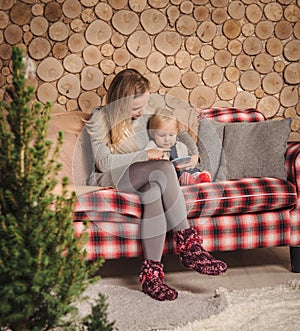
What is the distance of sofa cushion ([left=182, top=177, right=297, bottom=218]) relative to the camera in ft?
7.59

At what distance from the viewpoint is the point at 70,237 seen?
107cm

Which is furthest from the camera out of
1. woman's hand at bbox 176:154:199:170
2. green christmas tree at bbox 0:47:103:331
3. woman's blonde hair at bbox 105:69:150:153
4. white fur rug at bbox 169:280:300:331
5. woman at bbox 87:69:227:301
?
woman's hand at bbox 176:154:199:170

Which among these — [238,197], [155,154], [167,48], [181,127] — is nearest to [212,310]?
[238,197]

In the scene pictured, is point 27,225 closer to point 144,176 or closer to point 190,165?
point 144,176

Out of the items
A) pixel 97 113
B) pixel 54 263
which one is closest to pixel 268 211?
pixel 97 113

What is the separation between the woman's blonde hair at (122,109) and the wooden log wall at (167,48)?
34.1 inches

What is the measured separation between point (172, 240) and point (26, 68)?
52.3 inches

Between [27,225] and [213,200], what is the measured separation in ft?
4.62

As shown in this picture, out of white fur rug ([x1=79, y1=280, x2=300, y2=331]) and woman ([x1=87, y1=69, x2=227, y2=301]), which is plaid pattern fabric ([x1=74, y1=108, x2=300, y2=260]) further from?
white fur rug ([x1=79, y1=280, x2=300, y2=331])

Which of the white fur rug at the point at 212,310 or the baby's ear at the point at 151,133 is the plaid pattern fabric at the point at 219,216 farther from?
the baby's ear at the point at 151,133

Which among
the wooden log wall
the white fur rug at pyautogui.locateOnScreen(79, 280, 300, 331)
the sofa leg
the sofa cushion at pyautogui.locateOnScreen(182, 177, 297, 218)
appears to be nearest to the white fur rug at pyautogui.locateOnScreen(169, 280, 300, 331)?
the white fur rug at pyautogui.locateOnScreen(79, 280, 300, 331)

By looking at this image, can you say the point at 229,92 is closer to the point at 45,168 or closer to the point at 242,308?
the point at 242,308

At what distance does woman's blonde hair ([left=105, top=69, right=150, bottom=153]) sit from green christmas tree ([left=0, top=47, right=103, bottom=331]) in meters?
1.49

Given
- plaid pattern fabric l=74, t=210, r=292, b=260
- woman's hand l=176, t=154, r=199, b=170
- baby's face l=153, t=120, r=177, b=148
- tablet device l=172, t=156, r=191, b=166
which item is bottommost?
plaid pattern fabric l=74, t=210, r=292, b=260
